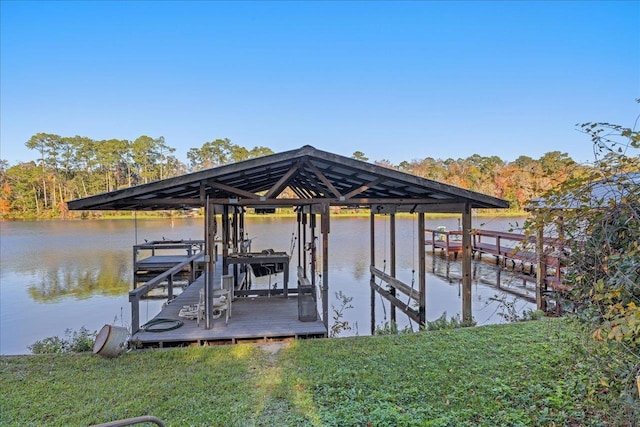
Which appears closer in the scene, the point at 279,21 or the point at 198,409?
the point at 198,409

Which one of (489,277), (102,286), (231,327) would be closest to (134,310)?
(231,327)

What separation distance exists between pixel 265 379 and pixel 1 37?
2371 centimetres

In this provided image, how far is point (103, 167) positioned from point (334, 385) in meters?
54.9

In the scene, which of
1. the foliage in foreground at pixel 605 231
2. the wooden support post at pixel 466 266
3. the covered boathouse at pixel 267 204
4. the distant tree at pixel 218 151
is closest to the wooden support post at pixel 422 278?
the covered boathouse at pixel 267 204

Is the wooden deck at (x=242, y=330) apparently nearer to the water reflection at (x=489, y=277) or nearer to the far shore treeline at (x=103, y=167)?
the water reflection at (x=489, y=277)

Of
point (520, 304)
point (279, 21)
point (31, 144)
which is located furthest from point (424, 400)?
point (31, 144)

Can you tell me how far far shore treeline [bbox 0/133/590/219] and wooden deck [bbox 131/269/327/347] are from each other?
34180mm

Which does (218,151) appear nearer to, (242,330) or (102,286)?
(102,286)

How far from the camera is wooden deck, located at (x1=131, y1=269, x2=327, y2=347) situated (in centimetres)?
566

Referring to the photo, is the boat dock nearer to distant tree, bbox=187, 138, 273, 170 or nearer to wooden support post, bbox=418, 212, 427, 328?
wooden support post, bbox=418, 212, 427, 328

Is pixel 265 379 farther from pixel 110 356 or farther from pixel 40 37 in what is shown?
pixel 40 37

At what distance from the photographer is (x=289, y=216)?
44719mm

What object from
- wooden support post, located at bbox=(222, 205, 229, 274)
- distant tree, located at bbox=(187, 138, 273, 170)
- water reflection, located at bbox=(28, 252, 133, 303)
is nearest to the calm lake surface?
water reflection, located at bbox=(28, 252, 133, 303)

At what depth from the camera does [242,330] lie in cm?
600
